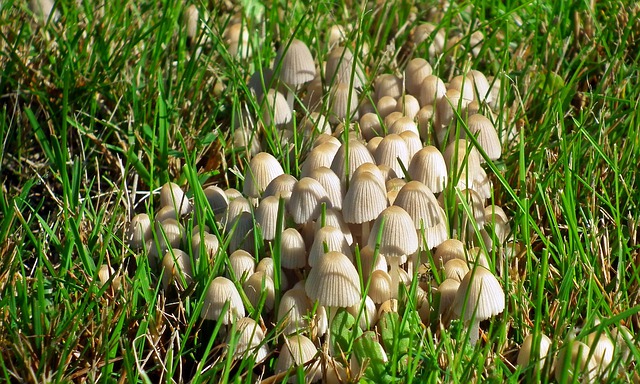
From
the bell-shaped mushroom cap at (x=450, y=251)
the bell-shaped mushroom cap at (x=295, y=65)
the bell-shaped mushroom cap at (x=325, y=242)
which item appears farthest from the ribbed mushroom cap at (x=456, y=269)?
the bell-shaped mushroom cap at (x=295, y=65)

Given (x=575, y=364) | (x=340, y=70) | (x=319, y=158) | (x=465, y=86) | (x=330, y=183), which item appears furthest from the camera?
(x=340, y=70)

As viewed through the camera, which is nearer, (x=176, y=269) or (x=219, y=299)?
(x=219, y=299)

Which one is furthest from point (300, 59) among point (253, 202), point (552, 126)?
point (552, 126)

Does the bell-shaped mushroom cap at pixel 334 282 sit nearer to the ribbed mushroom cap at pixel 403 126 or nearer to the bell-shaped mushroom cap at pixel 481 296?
the bell-shaped mushroom cap at pixel 481 296

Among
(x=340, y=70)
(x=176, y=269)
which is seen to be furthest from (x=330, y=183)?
(x=340, y=70)

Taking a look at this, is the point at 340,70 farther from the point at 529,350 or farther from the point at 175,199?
the point at 529,350

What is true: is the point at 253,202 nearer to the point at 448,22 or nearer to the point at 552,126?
the point at 552,126
